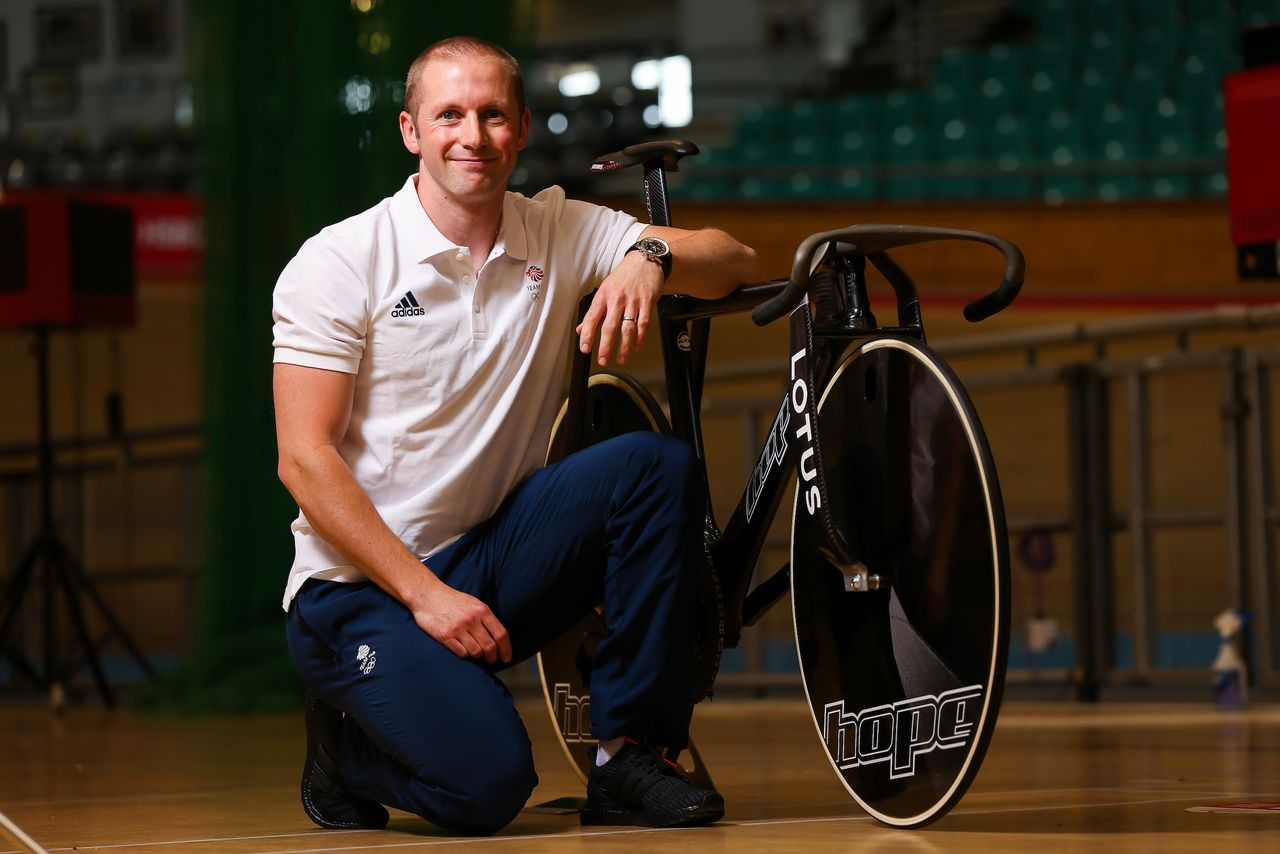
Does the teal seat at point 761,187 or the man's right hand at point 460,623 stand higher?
the teal seat at point 761,187

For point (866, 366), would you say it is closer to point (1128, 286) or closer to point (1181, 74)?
point (1128, 286)

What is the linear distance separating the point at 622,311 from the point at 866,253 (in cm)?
29

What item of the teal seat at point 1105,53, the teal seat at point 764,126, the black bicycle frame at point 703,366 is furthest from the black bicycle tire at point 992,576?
the teal seat at point 764,126

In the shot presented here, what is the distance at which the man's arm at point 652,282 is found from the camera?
199cm

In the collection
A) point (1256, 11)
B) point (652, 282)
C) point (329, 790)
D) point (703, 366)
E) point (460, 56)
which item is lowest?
point (329, 790)

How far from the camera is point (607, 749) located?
2076 millimetres

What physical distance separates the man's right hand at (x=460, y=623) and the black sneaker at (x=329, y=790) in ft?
0.82

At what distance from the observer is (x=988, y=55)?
12.2 m

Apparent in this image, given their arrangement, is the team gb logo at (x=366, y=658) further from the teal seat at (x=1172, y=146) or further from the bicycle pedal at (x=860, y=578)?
the teal seat at (x=1172, y=146)

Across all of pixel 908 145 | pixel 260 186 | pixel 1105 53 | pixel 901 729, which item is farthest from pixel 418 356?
pixel 1105 53

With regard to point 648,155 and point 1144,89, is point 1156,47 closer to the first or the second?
point 1144,89

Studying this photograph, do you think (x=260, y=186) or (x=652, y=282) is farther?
(x=260, y=186)

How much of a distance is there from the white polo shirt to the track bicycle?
0.23 metres

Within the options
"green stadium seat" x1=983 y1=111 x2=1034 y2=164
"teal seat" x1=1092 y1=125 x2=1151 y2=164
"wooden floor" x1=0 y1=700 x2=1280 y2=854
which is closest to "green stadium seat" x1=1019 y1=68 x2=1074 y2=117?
"green stadium seat" x1=983 y1=111 x2=1034 y2=164
